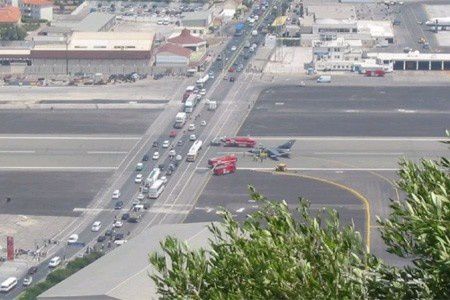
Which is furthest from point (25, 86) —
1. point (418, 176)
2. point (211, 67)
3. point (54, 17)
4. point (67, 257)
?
point (418, 176)

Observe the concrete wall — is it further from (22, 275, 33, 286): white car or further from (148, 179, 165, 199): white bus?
(22, 275, 33, 286): white car

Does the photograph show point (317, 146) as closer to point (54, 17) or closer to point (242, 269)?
point (54, 17)

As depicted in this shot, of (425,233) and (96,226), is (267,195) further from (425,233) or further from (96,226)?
(425,233)

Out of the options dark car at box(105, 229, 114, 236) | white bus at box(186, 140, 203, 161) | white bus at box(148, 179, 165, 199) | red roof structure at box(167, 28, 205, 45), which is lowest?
red roof structure at box(167, 28, 205, 45)

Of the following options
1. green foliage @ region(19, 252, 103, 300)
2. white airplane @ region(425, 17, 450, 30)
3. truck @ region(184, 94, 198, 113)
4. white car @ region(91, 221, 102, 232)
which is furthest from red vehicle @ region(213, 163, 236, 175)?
white airplane @ region(425, 17, 450, 30)

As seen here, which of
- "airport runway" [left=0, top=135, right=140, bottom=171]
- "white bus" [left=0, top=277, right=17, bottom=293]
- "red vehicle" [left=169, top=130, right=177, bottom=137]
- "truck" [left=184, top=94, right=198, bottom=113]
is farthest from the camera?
"truck" [left=184, top=94, right=198, bottom=113]

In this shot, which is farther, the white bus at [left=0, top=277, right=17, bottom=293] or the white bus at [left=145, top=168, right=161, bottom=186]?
the white bus at [left=145, top=168, right=161, bottom=186]

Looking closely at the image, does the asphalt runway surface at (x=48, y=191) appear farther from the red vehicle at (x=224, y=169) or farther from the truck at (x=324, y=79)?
the truck at (x=324, y=79)

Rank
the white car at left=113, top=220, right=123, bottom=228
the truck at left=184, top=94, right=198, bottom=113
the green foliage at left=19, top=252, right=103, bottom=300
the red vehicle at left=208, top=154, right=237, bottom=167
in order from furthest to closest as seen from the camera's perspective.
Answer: the truck at left=184, top=94, right=198, bottom=113 < the red vehicle at left=208, top=154, right=237, bottom=167 < the white car at left=113, top=220, right=123, bottom=228 < the green foliage at left=19, top=252, right=103, bottom=300
